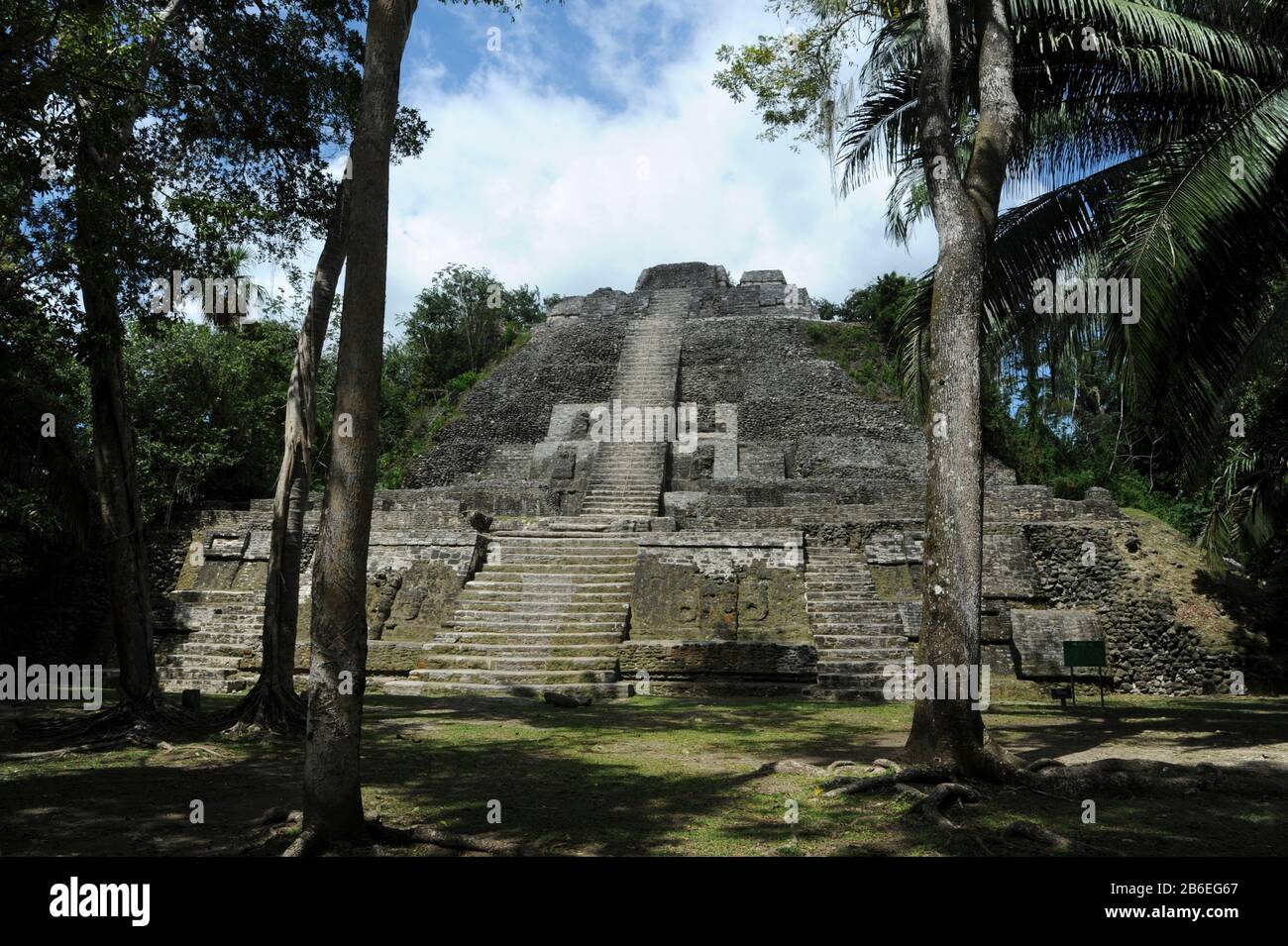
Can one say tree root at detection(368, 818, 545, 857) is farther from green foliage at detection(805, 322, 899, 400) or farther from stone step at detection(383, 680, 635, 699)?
green foliage at detection(805, 322, 899, 400)

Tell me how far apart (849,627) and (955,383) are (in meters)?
6.49

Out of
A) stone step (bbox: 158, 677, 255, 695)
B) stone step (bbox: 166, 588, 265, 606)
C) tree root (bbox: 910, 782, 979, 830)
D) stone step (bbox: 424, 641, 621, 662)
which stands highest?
stone step (bbox: 166, 588, 265, 606)

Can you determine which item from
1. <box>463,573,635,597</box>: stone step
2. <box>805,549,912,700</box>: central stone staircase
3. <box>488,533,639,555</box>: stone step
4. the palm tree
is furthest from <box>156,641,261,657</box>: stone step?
the palm tree

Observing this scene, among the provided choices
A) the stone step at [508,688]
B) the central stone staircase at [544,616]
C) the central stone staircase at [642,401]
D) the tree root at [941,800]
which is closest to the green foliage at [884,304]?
the central stone staircase at [642,401]

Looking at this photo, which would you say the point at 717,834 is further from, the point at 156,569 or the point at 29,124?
the point at 156,569

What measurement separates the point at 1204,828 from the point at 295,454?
7081 millimetres

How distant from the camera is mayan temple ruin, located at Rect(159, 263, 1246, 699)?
36.6 ft

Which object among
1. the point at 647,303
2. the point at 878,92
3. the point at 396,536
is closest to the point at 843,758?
the point at 878,92

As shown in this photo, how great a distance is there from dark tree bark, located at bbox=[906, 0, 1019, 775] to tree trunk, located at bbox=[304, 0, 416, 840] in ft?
10.7

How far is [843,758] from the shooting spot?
6391mm

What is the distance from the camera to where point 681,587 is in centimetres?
1232

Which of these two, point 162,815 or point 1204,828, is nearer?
point 1204,828

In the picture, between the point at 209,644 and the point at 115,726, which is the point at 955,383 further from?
the point at 209,644

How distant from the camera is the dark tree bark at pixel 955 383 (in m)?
5.31
